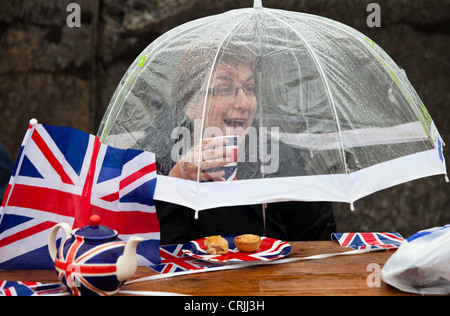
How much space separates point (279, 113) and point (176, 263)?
0.55m

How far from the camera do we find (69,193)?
65.2 inches

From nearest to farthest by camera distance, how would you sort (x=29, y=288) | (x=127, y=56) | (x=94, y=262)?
1. (x=94, y=262)
2. (x=29, y=288)
3. (x=127, y=56)

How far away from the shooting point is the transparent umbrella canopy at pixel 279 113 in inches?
65.7

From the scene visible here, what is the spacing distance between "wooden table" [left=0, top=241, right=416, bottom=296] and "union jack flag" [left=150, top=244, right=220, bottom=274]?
1.9 inches

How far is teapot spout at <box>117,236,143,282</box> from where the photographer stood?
4.49 ft

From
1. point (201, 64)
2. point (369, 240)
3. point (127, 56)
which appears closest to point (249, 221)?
point (369, 240)

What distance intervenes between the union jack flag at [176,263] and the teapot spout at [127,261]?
0.26 metres

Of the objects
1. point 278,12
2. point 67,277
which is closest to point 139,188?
point 67,277

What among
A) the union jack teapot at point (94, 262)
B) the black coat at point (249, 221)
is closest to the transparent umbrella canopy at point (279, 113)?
the union jack teapot at point (94, 262)

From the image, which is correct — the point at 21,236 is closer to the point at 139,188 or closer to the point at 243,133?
the point at 139,188

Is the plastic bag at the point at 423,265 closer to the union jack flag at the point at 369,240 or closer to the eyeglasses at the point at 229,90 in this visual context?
the union jack flag at the point at 369,240

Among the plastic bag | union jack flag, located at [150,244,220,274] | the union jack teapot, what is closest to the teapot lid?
the union jack teapot

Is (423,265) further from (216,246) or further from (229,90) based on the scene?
(229,90)

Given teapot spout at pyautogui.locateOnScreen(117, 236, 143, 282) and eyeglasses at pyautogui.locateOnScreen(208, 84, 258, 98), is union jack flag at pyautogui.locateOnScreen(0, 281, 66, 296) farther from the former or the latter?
eyeglasses at pyautogui.locateOnScreen(208, 84, 258, 98)
